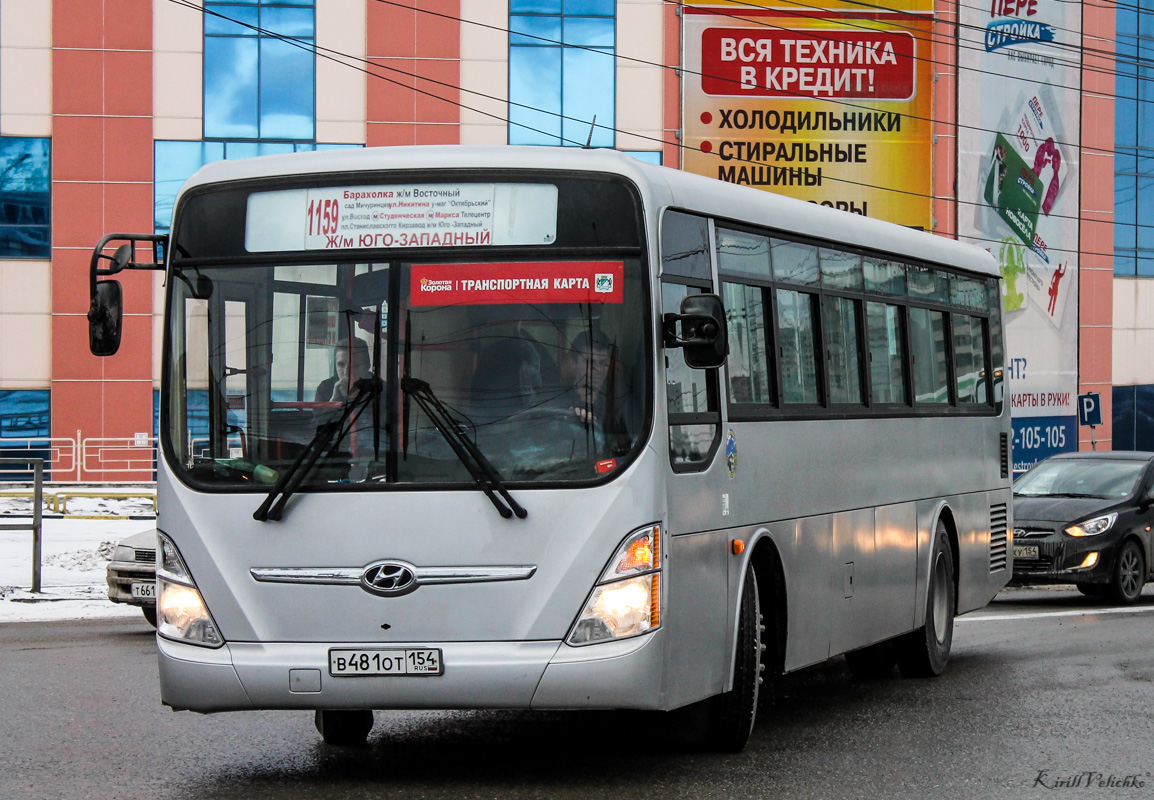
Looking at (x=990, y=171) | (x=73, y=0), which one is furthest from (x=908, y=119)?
(x=73, y=0)

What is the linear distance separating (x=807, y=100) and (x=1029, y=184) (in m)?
7.44

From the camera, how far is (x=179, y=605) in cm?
748

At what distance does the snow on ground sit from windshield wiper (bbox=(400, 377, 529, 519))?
9740mm

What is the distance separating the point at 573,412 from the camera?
729cm

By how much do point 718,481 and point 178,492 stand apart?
92.2 inches

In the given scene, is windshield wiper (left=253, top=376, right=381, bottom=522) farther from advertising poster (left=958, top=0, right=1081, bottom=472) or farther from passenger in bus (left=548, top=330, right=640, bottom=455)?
advertising poster (left=958, top=0, right=1081, bottom=472)

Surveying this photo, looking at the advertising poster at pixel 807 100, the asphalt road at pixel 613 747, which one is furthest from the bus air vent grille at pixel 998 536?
the advertising poster at pixel 807 100

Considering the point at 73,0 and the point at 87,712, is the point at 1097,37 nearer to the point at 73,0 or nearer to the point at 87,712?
the point at 73,0

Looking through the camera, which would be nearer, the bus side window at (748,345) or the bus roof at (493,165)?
the bus roof at (493,165)

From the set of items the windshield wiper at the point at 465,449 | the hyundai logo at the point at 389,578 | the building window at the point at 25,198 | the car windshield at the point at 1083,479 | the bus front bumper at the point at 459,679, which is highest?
the building window at the point at 25,198

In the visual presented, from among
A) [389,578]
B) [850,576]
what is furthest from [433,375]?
[850,576]

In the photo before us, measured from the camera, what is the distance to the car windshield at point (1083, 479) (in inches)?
735

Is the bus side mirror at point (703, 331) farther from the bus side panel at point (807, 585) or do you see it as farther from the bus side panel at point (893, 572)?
the bus side panel at point (893, 572)

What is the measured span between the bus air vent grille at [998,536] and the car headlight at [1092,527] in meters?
4.22
